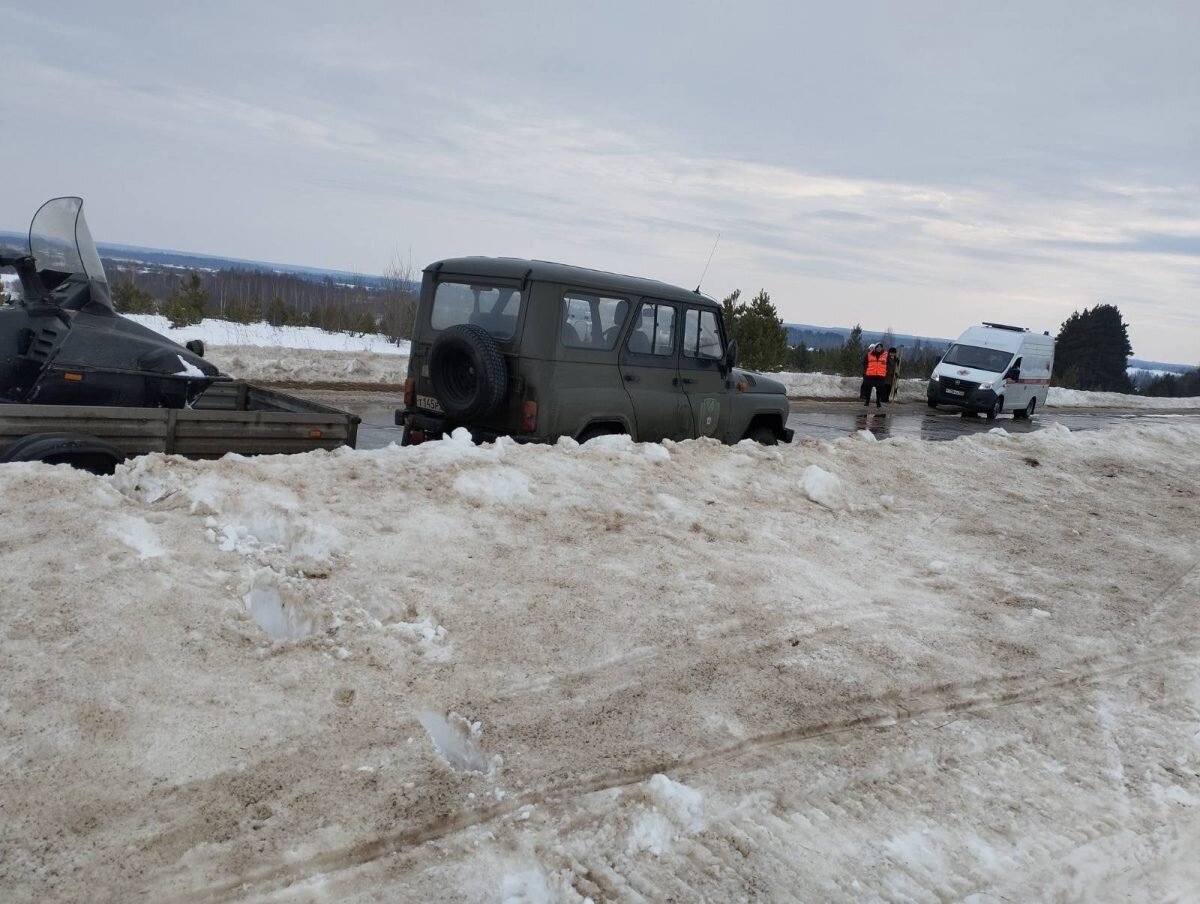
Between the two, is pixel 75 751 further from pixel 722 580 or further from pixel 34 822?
pixel 722 580

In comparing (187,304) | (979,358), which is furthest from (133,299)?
(979,358)

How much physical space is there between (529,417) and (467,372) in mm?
728

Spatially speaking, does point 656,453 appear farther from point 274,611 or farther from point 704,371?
point 274,611

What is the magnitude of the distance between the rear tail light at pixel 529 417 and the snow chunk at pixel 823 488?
2.48 metres

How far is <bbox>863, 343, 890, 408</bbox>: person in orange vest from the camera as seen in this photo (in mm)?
24094

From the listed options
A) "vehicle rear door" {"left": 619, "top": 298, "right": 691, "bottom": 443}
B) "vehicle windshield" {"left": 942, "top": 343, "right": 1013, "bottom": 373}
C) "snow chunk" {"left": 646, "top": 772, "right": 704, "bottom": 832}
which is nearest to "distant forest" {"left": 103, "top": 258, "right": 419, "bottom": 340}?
"vehicle windshield" {"left": 942, "top": 343, "right": 1013, "bottom": 373}

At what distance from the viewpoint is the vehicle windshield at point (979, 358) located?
2498 cm

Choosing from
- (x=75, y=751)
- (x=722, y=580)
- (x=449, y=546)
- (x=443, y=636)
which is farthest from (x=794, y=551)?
(x=75, y=751)

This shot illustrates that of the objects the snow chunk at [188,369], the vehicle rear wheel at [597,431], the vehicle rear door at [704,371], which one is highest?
the vehicle rear door at [704,371]

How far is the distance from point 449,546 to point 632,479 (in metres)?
2.21

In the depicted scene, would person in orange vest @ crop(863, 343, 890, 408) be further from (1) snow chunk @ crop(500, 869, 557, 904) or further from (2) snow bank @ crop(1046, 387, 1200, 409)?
(1) snow chunk @ crop(500, 869, 557, 904)

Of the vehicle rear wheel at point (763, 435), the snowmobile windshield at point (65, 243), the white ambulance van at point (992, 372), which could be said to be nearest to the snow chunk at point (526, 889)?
the snowmobile windshield at point (65, 243)

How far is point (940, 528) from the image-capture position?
8234 millimetres

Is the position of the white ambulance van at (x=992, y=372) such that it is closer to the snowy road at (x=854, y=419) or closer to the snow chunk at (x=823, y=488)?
the snowy road at (x=854, y=419)
